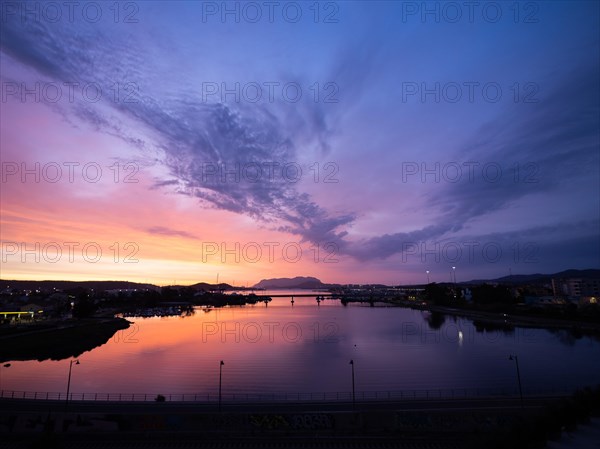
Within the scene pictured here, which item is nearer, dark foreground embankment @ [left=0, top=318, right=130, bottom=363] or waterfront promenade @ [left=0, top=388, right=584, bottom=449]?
waterfront promenade @ [left=0, top=388, right=584, bottom=449]

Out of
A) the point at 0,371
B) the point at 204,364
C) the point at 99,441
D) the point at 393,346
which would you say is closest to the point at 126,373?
the point at 204,364

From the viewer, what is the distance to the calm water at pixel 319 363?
96.6 ft

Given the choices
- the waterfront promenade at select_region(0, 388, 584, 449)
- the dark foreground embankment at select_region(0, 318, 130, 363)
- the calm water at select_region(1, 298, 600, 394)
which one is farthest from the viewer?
the dark foreground embankment at select_region(0, 318, 130, 363)

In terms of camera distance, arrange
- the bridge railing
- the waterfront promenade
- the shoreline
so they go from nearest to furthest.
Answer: the waterfront promenade, the bridge railing, the shoreline

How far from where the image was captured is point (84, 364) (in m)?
38.9

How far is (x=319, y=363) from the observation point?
123ft

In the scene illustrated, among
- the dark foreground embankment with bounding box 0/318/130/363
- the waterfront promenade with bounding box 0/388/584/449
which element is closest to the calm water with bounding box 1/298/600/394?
the dark foreground embankment with bounding box 0/318/130/363

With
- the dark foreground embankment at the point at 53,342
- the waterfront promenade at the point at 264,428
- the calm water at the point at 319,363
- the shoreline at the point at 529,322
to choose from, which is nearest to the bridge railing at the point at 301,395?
the calm water at the point at 319,363

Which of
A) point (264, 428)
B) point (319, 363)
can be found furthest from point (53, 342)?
point (264, 428)

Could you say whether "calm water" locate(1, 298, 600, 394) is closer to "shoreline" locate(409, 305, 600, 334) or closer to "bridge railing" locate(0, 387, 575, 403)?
"bridge railing" locate(0, 387, 575, 403)

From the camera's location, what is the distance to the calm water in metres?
29.5

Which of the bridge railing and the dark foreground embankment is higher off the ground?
the dark foreground embankment

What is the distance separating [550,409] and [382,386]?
522 inches

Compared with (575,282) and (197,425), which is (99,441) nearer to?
(197,425)
